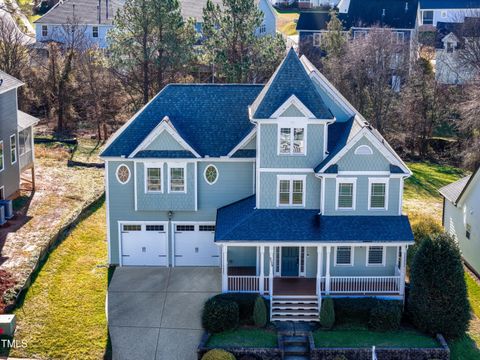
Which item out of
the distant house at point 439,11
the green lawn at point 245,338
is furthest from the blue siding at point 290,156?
the distant house at point 439,11

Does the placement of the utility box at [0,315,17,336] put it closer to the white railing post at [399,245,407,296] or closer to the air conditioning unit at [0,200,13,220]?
the air conditioning unit at [0,200,13,220]

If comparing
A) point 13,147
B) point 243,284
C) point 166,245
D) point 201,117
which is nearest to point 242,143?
point 201,117

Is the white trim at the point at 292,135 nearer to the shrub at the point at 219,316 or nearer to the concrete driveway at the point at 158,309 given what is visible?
the concrete driveway at the point at 158,309

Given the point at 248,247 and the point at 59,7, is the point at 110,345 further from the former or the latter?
the point at 59,7

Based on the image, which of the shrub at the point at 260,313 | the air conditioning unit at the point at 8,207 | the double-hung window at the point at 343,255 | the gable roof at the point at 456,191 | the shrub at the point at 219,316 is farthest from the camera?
the air conditioning unit at the point at 8,207

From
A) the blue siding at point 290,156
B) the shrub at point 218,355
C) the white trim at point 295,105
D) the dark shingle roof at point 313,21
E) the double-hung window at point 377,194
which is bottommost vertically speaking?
the shrub at point 218,355

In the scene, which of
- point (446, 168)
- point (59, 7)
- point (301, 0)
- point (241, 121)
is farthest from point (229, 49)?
point (301, 0)
